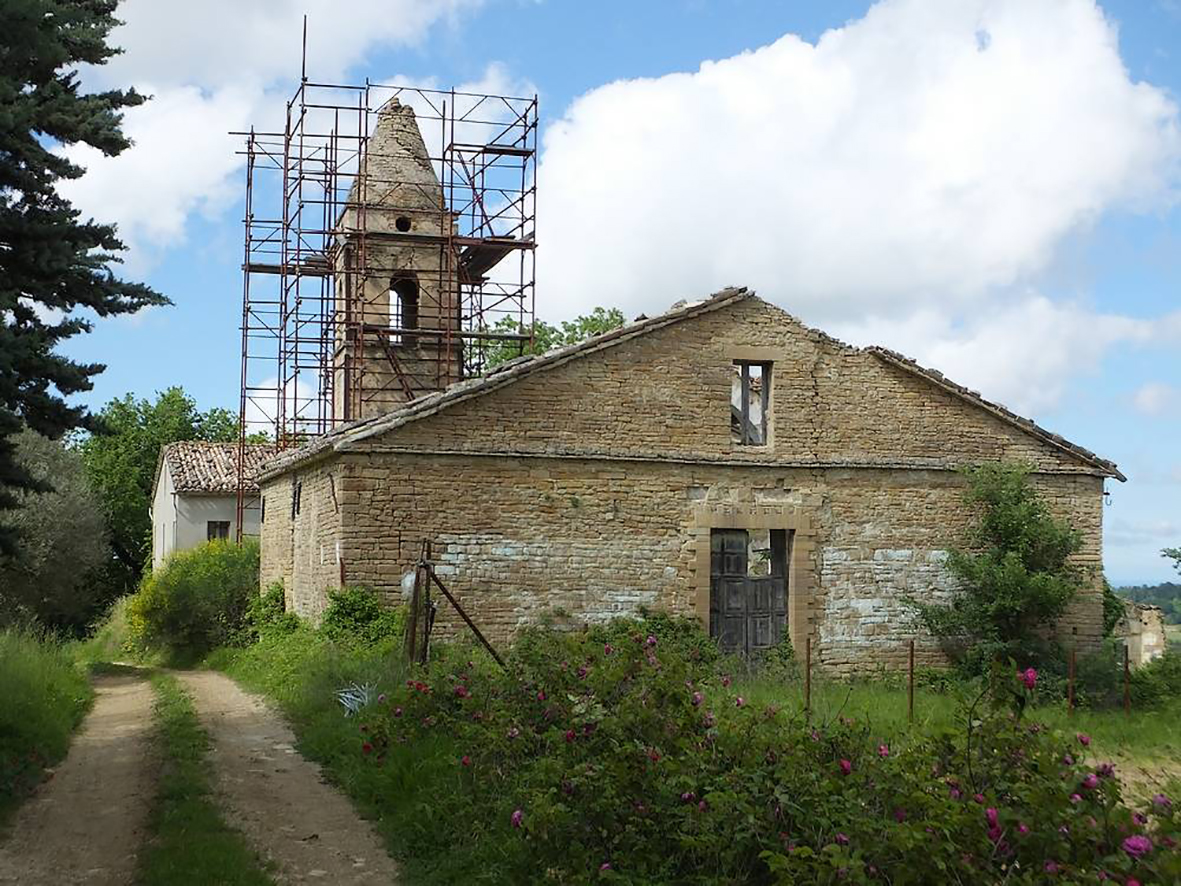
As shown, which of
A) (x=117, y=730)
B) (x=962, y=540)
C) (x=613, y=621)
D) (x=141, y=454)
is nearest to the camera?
(x=117, y=730)

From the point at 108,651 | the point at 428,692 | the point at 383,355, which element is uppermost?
the point at 383,355

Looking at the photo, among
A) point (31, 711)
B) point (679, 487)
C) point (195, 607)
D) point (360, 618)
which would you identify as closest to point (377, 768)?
point (31, 711)

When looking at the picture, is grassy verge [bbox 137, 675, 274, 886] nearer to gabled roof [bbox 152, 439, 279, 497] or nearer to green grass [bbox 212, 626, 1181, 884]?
green grass [bbox 212, 626, 1181, 884]

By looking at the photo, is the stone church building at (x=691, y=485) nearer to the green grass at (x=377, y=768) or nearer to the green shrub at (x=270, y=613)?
the green shrub at (x=270, y=613)

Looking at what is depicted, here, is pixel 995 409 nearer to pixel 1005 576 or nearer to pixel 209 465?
pixel 1005 576

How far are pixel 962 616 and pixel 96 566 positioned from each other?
25.8 m

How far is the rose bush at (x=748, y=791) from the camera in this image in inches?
205

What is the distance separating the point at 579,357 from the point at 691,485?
8.28ft

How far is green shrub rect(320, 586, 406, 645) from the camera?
15.5m

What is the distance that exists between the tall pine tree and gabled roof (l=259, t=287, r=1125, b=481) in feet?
18.3

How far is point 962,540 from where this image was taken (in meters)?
18.5

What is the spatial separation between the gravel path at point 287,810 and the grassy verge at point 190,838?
0.16m

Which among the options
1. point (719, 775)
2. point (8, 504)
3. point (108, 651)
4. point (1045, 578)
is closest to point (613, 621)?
point (1045, 578)

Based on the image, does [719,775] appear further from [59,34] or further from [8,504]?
[59,34]
